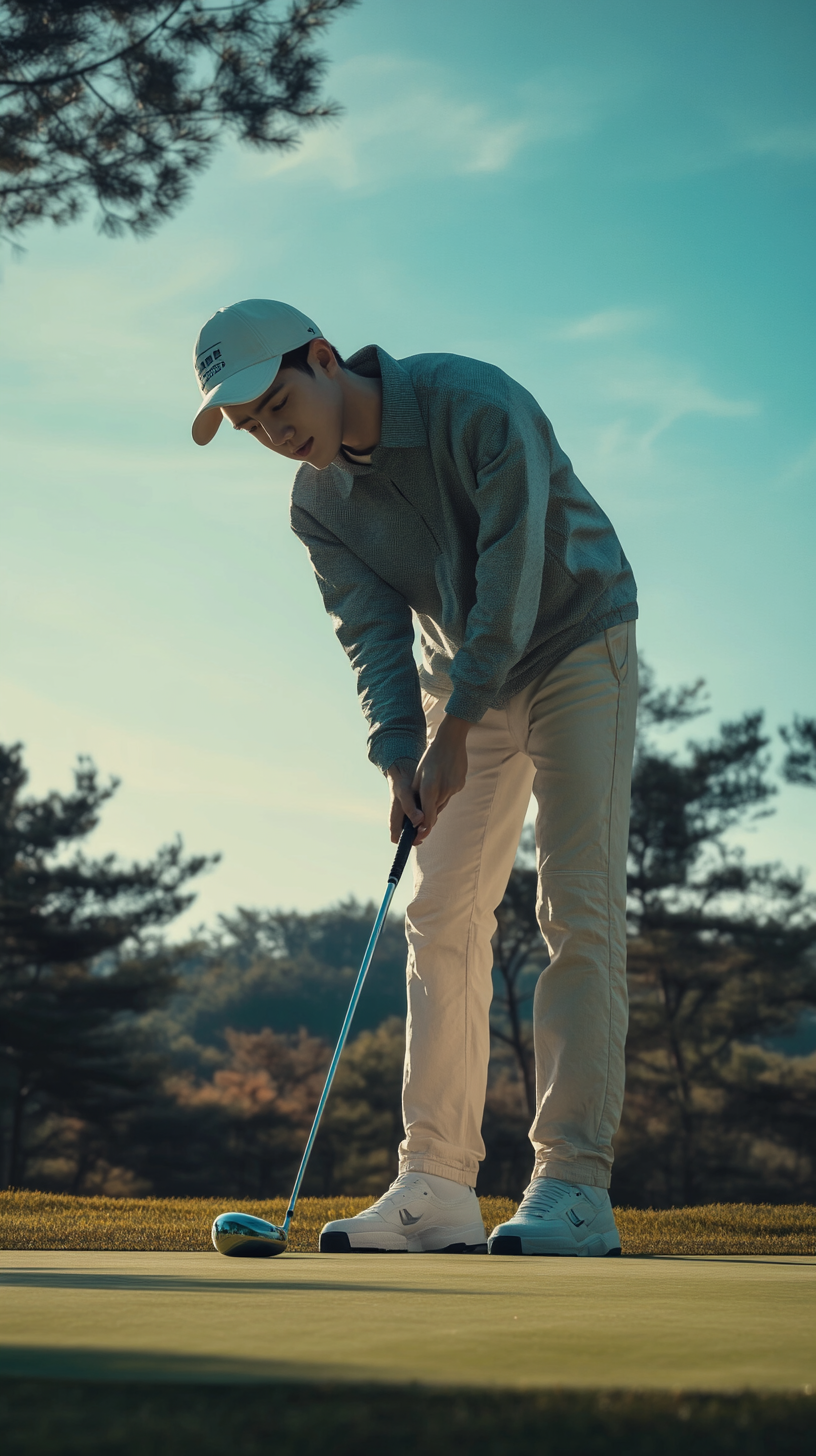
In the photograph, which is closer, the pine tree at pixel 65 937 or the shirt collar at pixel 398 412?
the shirt collar at pixel 398 412

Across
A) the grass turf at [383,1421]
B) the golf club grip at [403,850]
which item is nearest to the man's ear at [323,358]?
the golf club grip at [403,850]

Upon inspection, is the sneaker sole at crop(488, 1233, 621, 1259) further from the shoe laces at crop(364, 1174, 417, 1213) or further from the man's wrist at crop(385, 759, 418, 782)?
the man's wrist at crop(385, 759, 418, 782)

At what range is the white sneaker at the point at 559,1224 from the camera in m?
2.45

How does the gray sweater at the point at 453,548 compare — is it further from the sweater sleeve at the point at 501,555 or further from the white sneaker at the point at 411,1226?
the white sneaker at the point at 411,1226

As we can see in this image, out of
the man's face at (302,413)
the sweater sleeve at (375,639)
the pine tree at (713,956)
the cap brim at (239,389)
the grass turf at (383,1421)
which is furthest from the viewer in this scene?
the pine tree at (713,956)

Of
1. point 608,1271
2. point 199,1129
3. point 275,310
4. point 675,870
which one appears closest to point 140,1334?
point 608,1271

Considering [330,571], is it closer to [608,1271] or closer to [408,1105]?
[408,1105]

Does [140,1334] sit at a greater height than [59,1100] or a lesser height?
lesser

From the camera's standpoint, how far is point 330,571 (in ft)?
10.5

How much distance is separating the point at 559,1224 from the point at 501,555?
128 cm

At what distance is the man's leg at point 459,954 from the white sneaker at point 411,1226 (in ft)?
0.22

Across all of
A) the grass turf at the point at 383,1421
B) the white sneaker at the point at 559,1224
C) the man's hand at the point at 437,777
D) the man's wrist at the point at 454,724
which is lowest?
the grass turf at the point at 383,1421

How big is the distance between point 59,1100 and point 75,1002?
97.7 inches

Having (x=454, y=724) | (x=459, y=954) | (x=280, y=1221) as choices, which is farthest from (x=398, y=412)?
(x=280, y=1221)
